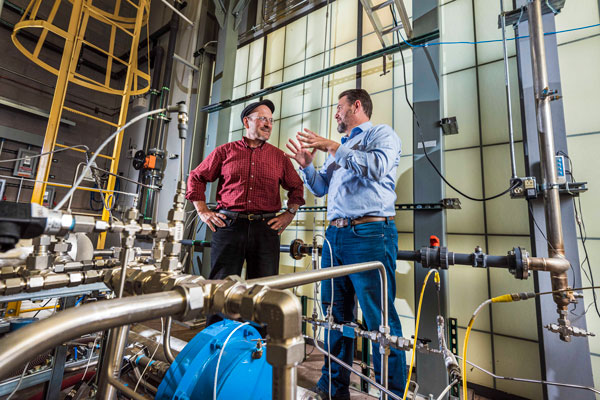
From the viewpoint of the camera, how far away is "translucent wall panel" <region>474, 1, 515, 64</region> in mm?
1626

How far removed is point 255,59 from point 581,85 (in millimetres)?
2686

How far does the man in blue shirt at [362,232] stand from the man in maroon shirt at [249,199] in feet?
1.04

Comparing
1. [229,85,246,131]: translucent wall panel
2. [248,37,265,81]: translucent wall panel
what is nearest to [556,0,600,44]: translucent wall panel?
[248,37,265,81]: translucent wall panel

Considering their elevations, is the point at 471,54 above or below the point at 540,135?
above

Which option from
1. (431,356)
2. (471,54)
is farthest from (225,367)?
(471,54)

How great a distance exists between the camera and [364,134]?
54.7 inches

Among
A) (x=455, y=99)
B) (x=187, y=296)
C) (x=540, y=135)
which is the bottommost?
(x=187, y=296)

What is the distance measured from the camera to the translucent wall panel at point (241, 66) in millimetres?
3062

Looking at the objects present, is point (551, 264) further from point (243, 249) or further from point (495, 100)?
point (243, 249)

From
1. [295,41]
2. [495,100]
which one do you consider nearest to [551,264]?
[495,100]

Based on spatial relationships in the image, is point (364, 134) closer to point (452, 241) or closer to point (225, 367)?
point (452, 241)

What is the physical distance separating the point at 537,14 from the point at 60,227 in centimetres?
182

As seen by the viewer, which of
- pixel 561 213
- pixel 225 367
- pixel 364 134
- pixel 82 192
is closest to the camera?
pixel 225 367

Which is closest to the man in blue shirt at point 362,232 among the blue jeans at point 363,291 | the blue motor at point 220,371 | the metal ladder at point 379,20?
the blue jeans at point 363,291
